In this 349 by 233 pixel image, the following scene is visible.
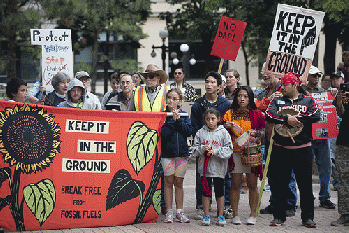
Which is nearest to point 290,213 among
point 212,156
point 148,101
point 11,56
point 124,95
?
point 212,156

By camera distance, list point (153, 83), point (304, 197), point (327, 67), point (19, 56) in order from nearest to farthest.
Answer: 1. point (304, 197)
2. point (153, 83)
3. point (327, 67)
4. point (19, 56)

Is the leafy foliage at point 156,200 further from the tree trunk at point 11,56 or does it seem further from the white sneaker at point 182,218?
the tree trunk at point 11,56

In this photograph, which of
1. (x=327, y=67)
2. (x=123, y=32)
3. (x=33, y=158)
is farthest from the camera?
(x=123, y=32)

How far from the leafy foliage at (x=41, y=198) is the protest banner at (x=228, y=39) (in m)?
3.88

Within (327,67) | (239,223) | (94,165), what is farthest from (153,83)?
(327,67)

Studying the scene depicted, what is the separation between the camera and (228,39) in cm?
1004

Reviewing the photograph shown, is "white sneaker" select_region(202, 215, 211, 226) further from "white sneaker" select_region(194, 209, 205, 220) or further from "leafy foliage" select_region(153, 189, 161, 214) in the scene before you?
"leafy foliage" select_region(153, 189, 161, 214)

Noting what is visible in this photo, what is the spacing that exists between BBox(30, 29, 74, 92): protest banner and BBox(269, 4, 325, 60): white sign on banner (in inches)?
176

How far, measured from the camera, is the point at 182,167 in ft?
26.3

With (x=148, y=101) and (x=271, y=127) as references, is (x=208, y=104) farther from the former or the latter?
(x=271, y=127)

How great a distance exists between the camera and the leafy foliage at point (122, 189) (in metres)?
7.54

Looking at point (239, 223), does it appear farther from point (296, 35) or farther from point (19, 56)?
point (19, 56)

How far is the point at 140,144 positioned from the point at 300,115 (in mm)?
1993

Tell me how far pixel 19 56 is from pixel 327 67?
75.0ft
